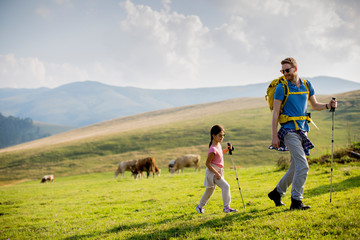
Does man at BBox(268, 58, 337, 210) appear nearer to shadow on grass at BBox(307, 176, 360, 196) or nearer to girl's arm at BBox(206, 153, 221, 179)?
girl's arm at BBox(206, 153, 221, 179)

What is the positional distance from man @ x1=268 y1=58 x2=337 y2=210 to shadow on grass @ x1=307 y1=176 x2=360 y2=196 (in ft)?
9.52

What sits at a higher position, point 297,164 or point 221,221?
point 297,164

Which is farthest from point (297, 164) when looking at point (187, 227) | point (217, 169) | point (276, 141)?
point (187, 227)

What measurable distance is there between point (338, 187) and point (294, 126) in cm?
428

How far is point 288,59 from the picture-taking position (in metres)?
6.67

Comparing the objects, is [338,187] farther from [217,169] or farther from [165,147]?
[165,147]

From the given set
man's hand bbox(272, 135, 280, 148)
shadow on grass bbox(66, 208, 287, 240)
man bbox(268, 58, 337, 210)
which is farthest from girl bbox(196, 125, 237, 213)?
man bbox(268, 58, 337, 210)

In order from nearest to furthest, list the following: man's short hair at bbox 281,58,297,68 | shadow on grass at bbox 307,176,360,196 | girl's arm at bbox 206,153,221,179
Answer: man's short hair at bbox 281,58,297,68 → girl's arm at bbox 206,153,221,179 → shadow on grass at bbox 307,176,360,196

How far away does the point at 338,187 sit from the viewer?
9.03 meters

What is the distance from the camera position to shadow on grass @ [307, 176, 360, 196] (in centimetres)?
874

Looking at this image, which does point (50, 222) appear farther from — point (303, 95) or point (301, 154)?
point (303, 95)

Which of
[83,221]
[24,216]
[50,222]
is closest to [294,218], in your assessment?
[83,221]

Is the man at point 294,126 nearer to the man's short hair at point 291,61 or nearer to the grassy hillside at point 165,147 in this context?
the man's short hair at point 291,61

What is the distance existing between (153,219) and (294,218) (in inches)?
166
